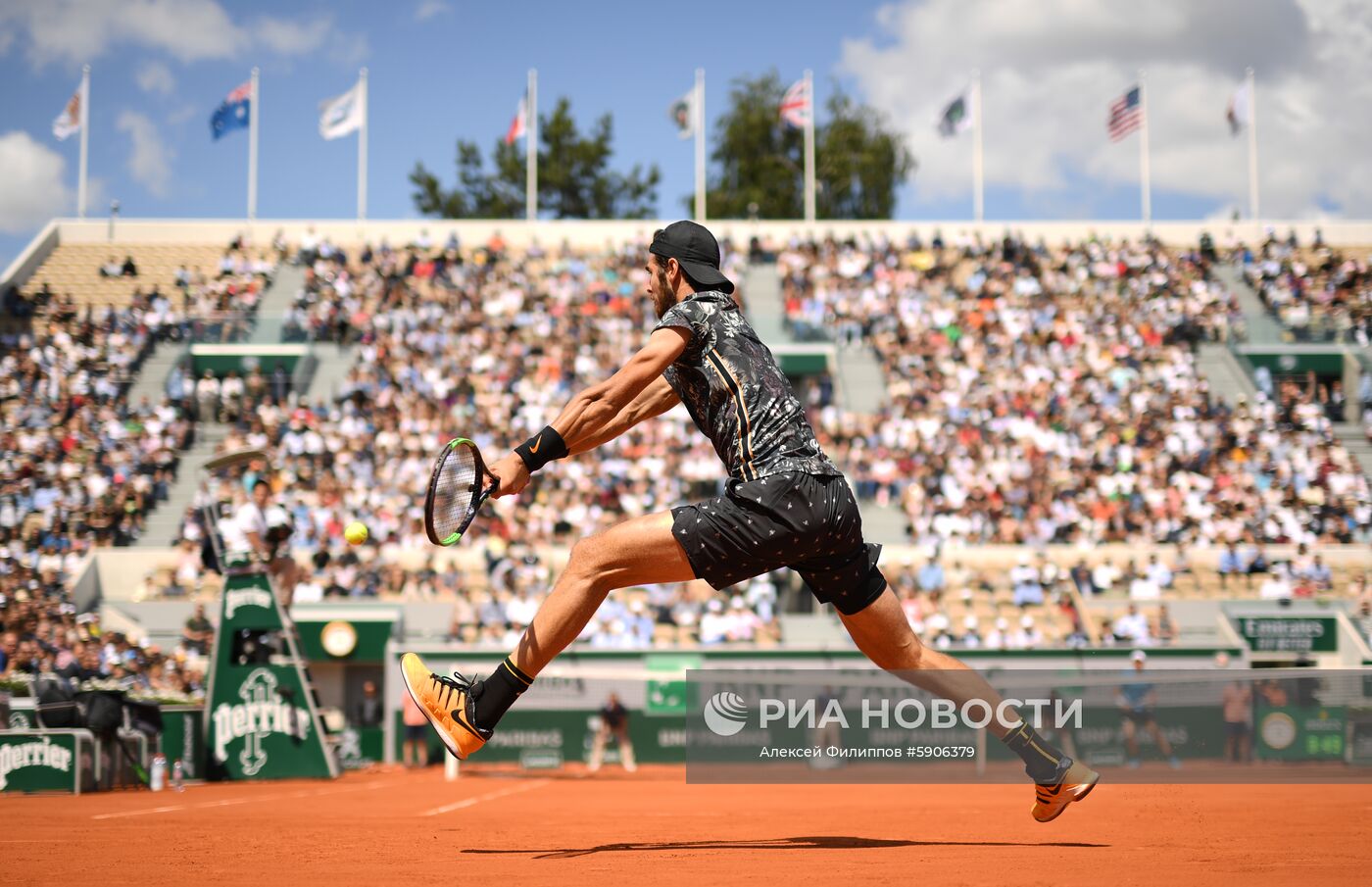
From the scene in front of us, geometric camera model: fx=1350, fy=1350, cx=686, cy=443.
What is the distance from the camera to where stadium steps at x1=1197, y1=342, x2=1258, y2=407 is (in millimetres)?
28562

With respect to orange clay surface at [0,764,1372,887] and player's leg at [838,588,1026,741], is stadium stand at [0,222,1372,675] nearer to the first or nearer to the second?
orange clay surface at [0,764,1372,887]

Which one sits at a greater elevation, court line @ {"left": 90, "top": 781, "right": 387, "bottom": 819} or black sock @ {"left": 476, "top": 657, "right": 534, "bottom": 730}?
black sock @ {"left": 476, "top": 657, "right": 534, "bottom": 730}

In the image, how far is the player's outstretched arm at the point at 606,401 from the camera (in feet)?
17.9

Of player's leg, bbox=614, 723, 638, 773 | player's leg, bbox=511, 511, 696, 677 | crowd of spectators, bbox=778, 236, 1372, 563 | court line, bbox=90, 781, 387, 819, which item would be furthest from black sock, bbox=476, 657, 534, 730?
crowd of spectators, bbox=778, 236, 1372, 563

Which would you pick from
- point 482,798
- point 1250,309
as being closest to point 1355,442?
point 1250,309

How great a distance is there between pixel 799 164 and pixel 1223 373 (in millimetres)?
32322

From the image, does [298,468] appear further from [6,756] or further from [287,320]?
[6,756]

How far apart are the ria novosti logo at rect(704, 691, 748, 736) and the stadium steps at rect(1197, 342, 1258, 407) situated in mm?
14318

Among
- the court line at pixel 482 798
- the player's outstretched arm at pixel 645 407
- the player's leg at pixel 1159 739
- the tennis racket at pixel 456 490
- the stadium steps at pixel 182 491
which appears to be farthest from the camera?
the stadium steps at pixel 182 491

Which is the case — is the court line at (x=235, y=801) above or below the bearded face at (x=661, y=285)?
below

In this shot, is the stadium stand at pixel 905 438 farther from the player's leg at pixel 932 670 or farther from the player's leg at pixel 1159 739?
the player's leg at pixel 932 670

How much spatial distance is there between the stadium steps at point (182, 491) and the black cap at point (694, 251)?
19.3 m

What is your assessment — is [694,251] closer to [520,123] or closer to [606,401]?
[606,401]

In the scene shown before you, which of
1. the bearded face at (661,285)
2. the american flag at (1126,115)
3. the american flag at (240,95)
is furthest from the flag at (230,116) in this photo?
the bearded face at (661,285)
